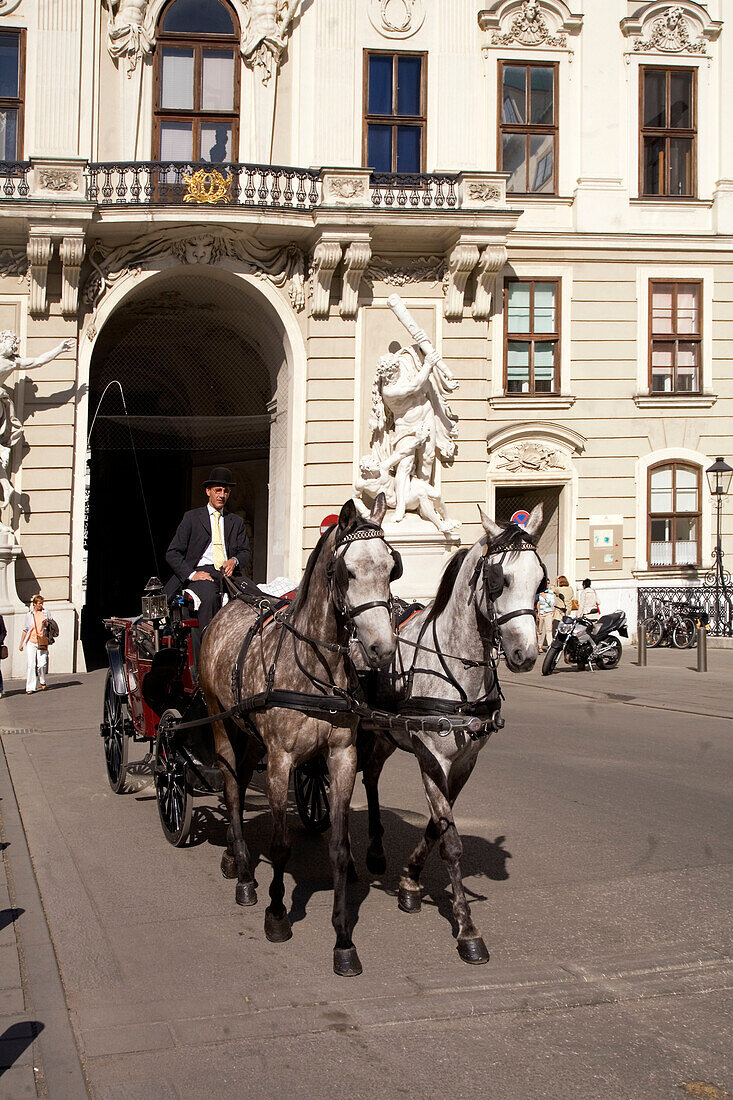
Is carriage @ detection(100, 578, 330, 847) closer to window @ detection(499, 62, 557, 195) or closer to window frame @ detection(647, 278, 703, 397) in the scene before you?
window frame @ detection(647, 278, 703, 397)

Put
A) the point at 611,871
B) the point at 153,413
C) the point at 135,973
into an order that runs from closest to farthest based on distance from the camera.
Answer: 1. the point at 135,973
2. the point at 611,871
3. the point at 153,413

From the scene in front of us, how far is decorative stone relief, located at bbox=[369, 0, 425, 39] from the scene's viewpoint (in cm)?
2305

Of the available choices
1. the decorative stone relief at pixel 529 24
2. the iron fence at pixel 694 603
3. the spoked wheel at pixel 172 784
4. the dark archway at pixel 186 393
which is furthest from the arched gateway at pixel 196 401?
the spoked wheel at pixel 172 784

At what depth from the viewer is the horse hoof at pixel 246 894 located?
6.39m

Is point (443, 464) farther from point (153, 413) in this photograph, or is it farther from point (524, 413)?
point (153, 413)

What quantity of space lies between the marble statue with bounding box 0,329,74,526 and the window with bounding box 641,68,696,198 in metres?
13.2

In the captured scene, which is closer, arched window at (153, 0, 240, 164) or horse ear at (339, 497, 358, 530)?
horse ear at (339, 497, 358, 530)

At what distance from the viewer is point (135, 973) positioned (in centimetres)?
527

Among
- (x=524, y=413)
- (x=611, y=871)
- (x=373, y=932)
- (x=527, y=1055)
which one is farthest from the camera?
(x=524, y=413)

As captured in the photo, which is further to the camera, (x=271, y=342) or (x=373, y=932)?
(x=271, y=342)

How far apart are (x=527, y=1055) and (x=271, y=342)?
2089 cm

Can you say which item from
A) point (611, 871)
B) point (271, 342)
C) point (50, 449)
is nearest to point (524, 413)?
point (271, 342)

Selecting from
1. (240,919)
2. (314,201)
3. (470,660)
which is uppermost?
(314,201)

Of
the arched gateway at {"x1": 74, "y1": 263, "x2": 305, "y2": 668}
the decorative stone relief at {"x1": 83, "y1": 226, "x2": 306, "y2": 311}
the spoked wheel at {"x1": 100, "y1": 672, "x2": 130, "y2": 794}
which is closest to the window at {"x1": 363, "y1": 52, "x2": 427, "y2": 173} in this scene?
the decorative stone relief at {"x1": 83, "y1": 226, "x2": 306, "y2": 311}
